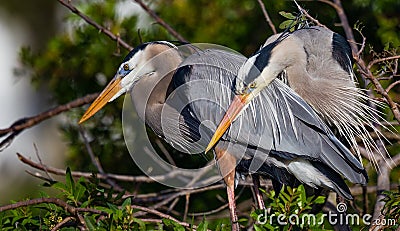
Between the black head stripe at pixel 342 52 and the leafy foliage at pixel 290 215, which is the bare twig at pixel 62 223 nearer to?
the leafy foliage at pixel 290 215

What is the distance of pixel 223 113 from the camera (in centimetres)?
307

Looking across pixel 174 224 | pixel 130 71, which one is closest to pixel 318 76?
pixel 130 71

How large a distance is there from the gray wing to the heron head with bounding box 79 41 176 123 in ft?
0.42

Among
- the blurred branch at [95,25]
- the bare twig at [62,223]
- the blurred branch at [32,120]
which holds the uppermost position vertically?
the blurred branch at [95,25]

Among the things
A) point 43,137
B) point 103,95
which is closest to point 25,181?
point 43,137

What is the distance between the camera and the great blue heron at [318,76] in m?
2.88

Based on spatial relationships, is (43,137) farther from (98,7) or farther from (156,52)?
(156,52)

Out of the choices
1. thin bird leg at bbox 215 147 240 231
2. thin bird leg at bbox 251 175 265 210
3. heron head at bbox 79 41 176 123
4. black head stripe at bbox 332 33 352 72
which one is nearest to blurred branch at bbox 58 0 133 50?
heron head at bbox 79 41 176 123

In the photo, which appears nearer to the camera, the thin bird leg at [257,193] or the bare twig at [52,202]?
the bare twig at [52,202]

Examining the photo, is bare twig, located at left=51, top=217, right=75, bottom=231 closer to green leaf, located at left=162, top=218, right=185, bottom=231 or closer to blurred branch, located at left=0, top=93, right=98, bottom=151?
green leaf, located at left=162, top=218, right=185, bottom=231

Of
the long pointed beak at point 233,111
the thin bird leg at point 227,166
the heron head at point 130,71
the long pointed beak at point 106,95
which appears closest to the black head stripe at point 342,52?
the long pointed beak at point 233,111

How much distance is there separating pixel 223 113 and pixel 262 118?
17cm

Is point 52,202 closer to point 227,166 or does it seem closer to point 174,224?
point 174,224

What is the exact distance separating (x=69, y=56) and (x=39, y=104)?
4975 millimetres
